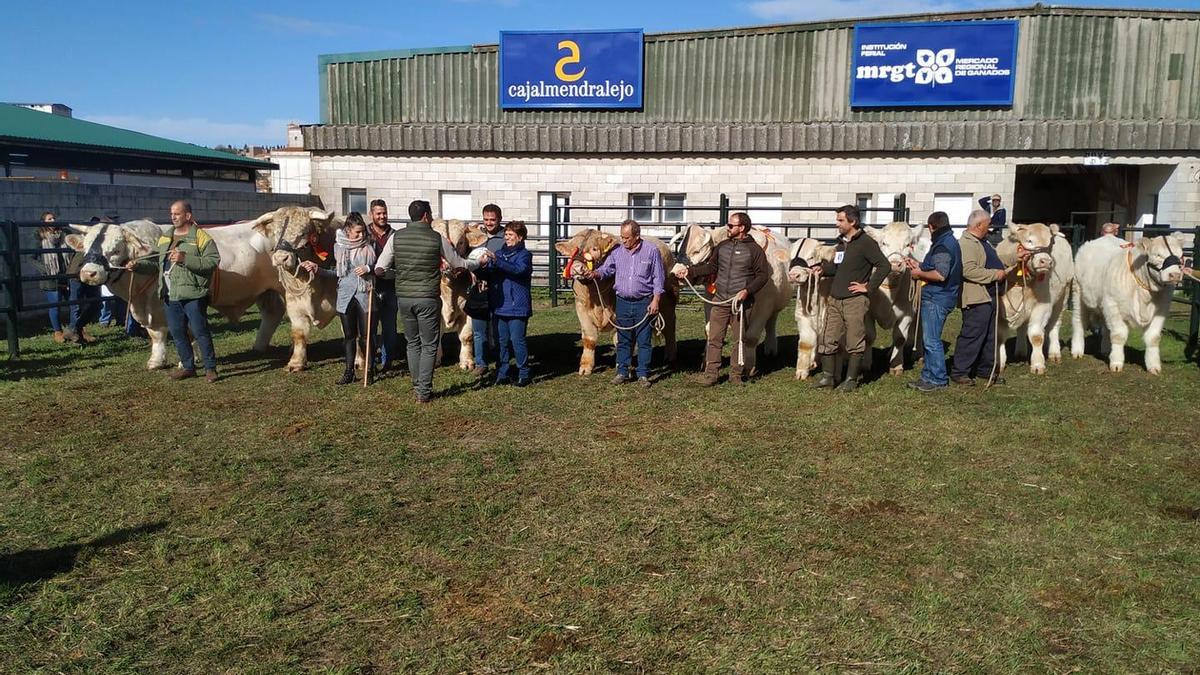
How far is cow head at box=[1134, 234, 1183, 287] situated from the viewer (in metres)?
9.22

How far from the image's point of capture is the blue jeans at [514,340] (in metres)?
8.97

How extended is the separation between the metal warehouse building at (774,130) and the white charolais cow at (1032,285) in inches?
342

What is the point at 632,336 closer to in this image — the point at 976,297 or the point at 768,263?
the point at 768,263

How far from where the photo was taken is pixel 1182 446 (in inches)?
275

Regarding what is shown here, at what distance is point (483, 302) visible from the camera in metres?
9.34

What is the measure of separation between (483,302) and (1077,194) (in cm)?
2277

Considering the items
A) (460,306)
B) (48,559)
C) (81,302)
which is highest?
(460,306)

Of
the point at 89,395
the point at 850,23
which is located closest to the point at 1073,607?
the point at 89,395

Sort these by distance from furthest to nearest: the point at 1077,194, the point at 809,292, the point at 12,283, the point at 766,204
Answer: the point at 1077,194 < the point at 766,204 < the point at 12,283 < the point at 809,292

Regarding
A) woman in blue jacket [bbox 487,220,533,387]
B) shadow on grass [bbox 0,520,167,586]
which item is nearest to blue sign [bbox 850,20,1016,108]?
woman in blue jacket [bbox 487,220,533,387]

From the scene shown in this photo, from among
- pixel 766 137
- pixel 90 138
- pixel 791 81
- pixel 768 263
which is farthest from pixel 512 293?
pixel 90 138

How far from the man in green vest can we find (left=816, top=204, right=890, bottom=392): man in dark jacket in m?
3.79

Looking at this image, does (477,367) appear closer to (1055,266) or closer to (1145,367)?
(1055,266)

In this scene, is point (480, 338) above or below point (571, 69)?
below
